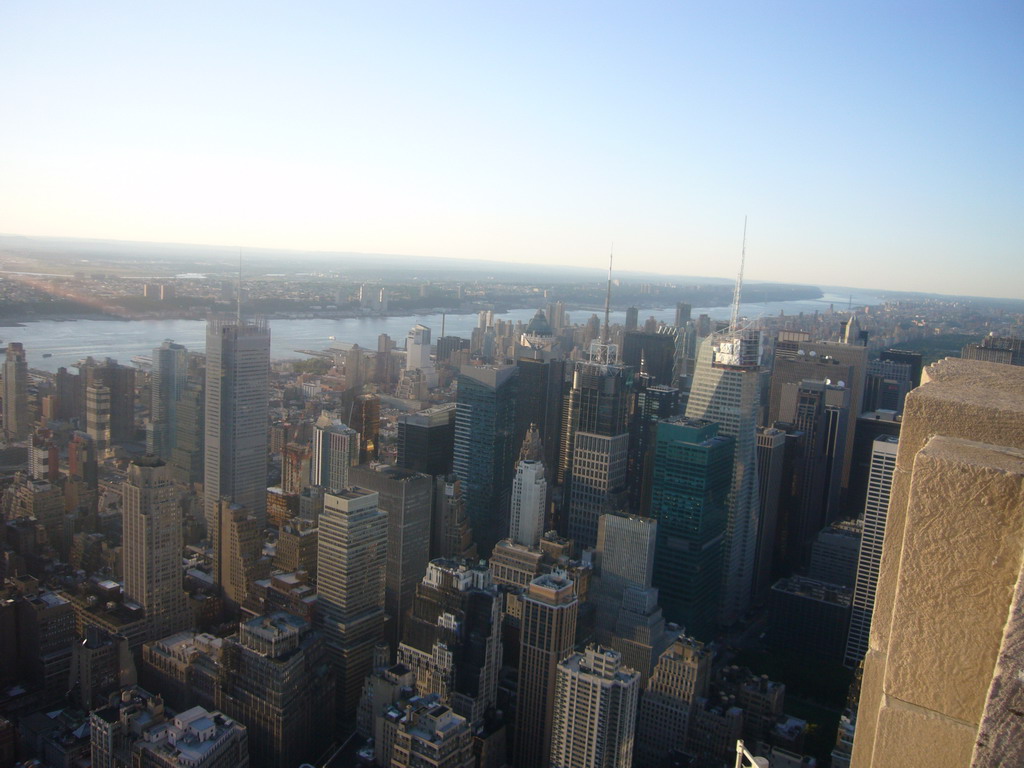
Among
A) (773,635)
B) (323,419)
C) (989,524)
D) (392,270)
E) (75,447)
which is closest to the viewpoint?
(989,524)

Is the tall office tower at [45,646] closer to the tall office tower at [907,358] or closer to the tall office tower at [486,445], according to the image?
the tall office tower at [486,445]

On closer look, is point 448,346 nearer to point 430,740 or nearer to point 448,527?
point 448,527

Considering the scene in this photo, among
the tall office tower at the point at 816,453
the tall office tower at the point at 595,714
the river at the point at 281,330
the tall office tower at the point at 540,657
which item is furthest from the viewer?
the tall office tower at the point at 816,453

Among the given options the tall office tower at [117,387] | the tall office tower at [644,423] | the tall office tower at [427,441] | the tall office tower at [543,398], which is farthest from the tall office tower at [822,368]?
the tall office tower at [117,387]

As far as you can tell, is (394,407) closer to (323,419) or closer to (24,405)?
(323,419)

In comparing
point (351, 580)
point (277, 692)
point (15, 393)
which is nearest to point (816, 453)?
point (351, 580)

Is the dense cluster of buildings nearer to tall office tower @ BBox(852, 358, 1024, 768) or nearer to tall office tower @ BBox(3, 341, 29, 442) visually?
tall office tower @ BBox(3, 341, 29, 442)

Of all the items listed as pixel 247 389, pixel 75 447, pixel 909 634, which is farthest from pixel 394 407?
pixel 909 634
